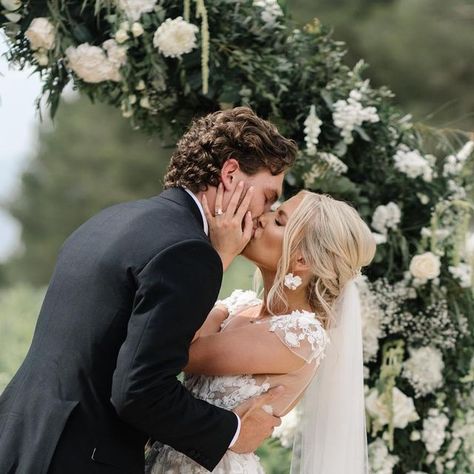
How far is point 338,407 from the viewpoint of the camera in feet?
13.4

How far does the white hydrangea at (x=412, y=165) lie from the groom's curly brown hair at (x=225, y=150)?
4.89 ft

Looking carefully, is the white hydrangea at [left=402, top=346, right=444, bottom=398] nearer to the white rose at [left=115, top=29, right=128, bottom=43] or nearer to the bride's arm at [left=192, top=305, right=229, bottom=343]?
the bride's arm at [left=192, top=305, right=229, bottom=343]

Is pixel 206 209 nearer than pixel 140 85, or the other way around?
pixel 206 209

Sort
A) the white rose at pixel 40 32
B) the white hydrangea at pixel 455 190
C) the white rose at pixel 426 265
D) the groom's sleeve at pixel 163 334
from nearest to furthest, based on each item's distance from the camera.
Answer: the groom's sleeve at pixel 163 334
the white rose at pixel 40 32
the white rose at pixel 426 265
the white hydrangea at pixel 455 190

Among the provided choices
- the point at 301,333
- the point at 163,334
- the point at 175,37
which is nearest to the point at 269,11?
the point at 175,37

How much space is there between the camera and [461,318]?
5.04 metres

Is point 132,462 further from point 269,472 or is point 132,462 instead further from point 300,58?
point 269,472

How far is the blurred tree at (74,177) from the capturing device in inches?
906

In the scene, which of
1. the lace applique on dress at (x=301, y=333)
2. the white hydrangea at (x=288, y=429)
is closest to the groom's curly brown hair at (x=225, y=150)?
the lace applique on dress at (x=301, y=333)

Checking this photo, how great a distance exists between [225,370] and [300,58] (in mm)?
1861

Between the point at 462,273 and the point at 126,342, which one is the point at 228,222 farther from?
the point at 462,273

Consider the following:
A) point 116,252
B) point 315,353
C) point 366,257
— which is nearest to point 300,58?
point 366,257

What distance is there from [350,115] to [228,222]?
5.14 ft

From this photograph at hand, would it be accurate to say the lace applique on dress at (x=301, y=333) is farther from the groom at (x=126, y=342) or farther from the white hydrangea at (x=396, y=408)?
the white hydrangea at (x=396, y=408)
